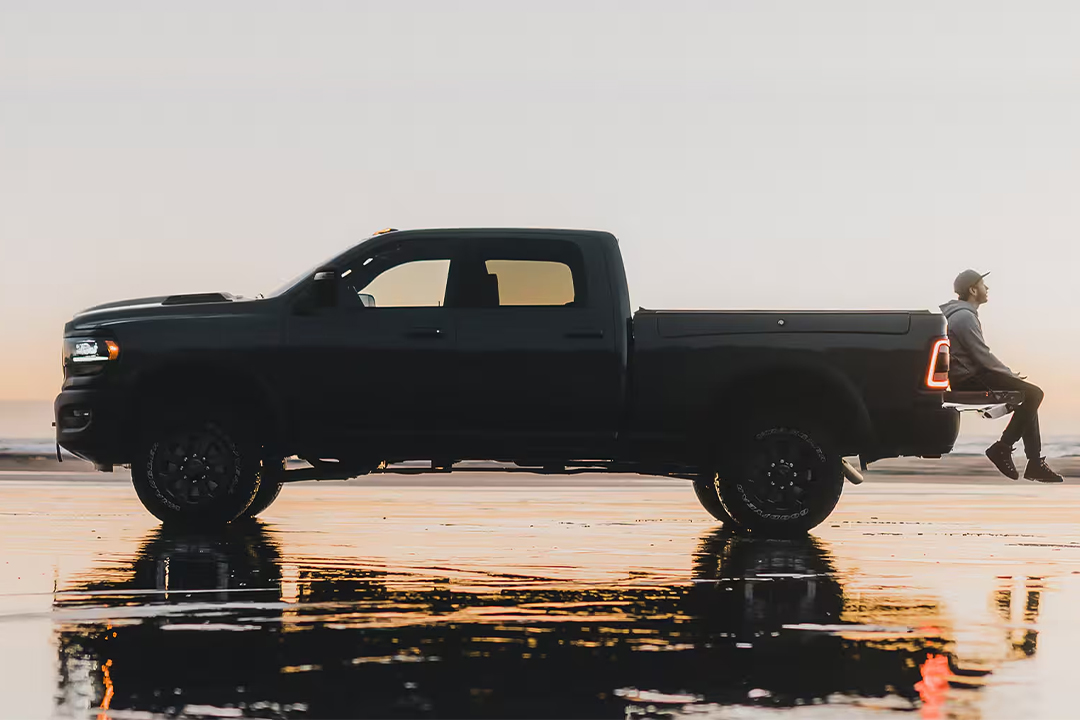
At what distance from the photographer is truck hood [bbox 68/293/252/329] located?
49.1 ft

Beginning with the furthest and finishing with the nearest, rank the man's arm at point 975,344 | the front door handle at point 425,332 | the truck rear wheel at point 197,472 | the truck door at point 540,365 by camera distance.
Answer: the man's arm at point 975,344 → the truck rear wheel at point 197,472 → the front door handle at point 425,332 → the truck door at point 540,365

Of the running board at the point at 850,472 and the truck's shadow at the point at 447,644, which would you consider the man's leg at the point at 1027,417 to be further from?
the truck's shadow at the point at 447,644

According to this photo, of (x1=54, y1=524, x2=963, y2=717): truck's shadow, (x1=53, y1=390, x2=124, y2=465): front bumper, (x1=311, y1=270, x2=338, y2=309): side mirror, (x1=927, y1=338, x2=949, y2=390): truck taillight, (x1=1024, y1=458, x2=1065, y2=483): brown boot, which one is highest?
(x1=311, y1=270, x2=338, y2=309): side mirror

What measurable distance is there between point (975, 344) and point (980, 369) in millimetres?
254

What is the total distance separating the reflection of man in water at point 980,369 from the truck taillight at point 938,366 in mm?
2911

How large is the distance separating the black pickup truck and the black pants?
117 inches

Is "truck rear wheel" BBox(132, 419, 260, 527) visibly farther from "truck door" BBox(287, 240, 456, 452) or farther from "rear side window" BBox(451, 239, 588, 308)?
"rear side window" BBox(451, 239, 588, 308)

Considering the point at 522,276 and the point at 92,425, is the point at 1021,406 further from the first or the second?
the point at 92,425

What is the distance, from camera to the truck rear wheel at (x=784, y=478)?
14656 mm

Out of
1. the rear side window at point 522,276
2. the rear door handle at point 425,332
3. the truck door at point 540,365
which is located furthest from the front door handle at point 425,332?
the rear side window at point 522,276

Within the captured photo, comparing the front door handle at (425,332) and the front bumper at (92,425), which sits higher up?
the front door handle at (425,332)

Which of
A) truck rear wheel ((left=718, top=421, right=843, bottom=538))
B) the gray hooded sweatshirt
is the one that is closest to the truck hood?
truck rear wheel ((left=718, top=421, right=843, bottom=538))

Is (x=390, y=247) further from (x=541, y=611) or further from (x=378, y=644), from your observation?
(x=378, y=644)

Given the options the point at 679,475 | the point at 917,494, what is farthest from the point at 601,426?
the point at 917,494
